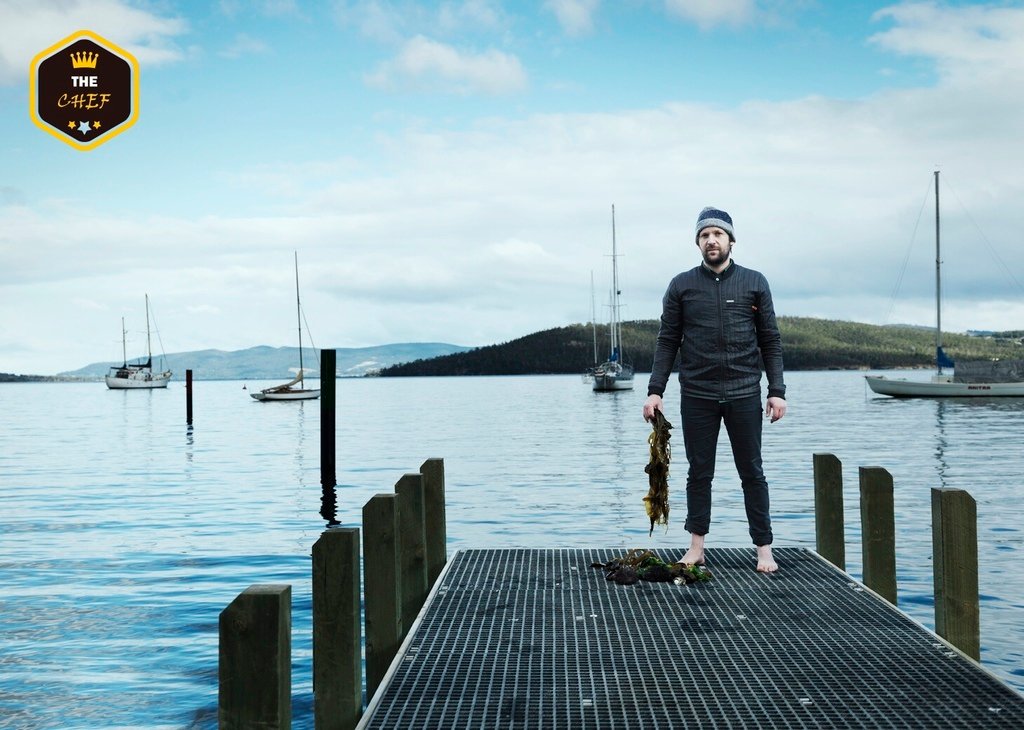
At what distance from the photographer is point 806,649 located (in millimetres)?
6172

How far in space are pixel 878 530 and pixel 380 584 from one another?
3941 mm

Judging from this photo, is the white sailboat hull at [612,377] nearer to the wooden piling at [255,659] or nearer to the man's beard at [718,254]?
the man's beard at [718,254]

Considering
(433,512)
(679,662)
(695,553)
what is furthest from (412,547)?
(679,662)

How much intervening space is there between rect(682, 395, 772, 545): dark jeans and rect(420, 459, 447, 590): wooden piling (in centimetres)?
236

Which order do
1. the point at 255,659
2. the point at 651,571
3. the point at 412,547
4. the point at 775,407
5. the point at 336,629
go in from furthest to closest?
the point at 651,571
the point at 412,547
the point at 775,407
the point at 336,629
the point at 255,659

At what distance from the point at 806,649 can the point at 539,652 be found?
64.9 inches

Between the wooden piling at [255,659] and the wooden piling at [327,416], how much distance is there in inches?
690

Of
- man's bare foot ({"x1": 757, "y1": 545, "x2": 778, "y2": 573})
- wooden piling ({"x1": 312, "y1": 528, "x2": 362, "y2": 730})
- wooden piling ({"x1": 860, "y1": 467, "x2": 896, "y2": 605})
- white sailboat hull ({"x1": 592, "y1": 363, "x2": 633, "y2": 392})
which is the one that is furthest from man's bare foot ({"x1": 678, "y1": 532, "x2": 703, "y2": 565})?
white sailboat hull ({"x1": 592, "y1": 363, "x2": 633, "y2": 392})

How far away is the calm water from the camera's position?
31.4 ft

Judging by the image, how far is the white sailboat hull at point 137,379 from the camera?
458 feet

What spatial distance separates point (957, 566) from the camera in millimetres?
6453

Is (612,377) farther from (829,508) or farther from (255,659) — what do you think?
(255,659)

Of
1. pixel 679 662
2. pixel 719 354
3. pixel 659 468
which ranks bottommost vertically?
pixel 679 662

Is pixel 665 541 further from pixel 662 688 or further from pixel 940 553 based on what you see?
pixel 662 688
